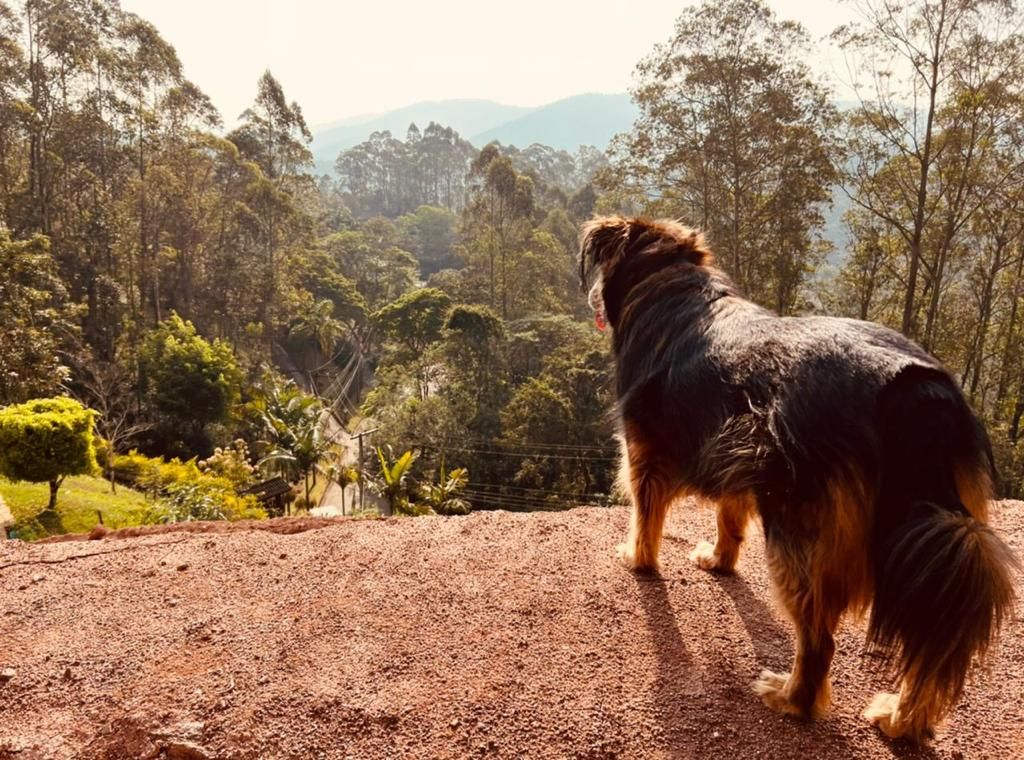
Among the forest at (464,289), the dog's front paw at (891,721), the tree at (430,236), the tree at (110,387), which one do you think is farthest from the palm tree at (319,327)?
the dog's front paw at (891,721)

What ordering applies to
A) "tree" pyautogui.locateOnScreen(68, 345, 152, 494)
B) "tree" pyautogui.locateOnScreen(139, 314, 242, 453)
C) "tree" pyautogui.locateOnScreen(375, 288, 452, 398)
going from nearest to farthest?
"tree" pyautogui.locateOnScreen(68, 345, 152, 494) < "tree" pyautogui.locateOnScreen(139, 314, 242, 453) < "tree" pyautogui.locateOnScreen(375, 288, 452, 398)

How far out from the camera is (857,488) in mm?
1734

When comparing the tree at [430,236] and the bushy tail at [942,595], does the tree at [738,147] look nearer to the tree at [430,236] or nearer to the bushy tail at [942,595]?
the bushy tail at [942,595]

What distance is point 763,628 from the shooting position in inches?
103

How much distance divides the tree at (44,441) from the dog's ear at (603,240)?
931 centimetres

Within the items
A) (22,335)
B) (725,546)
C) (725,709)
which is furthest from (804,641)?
(22,335)

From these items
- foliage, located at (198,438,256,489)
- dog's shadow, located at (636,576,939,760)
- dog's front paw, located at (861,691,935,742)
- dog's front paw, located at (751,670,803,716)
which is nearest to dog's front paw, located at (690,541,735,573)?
dog's shadow, located at (636,576,939,760)

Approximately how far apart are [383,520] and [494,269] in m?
29.7

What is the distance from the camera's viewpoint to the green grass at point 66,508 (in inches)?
388

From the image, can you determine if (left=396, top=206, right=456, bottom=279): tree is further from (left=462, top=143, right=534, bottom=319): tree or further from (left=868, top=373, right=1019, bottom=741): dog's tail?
(left=868, top=373, right=1019, bottom=741): dog's tail

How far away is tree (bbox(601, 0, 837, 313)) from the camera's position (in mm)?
15195

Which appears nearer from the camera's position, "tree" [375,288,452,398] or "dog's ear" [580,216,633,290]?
"dog's ear" [580,216,633,290]

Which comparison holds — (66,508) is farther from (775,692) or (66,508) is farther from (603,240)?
(775,692)

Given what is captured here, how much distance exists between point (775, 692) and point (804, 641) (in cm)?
29
